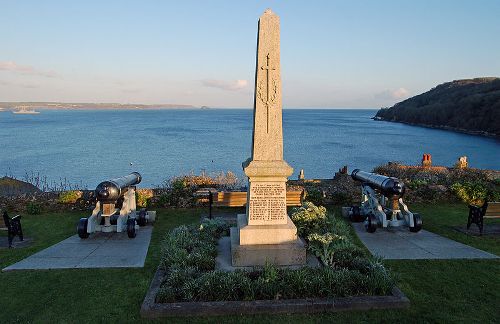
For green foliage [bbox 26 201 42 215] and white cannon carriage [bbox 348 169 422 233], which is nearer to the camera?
white cannon carriage [bbox 348 169 422 233]

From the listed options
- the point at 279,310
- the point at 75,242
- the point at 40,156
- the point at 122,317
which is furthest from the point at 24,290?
the point at 40,156

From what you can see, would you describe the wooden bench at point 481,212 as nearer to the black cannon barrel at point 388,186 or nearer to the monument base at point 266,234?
the black cannon barrel at point 388,186

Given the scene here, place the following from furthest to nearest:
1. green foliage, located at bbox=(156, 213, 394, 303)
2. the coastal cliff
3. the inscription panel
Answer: the coastal cliff < the inscription panel < green foliage, located at bbox=(156, 213, 394, 303)

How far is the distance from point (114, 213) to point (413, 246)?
24.7 feet

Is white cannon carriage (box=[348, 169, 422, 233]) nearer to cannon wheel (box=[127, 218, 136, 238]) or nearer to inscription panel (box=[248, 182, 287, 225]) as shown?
inscription panel (box=[248, 182, 287, 225])

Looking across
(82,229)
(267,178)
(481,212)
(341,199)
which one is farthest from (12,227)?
(481,212)

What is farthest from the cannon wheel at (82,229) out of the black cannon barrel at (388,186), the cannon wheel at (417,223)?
the cannon wheel at (417,223)

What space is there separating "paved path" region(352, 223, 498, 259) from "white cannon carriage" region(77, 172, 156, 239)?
5.82 metres

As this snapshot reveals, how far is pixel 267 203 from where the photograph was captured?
7.61 m

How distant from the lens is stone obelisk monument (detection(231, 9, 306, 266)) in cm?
732

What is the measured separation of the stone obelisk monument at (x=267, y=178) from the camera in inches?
288

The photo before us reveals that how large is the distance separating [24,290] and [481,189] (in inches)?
553

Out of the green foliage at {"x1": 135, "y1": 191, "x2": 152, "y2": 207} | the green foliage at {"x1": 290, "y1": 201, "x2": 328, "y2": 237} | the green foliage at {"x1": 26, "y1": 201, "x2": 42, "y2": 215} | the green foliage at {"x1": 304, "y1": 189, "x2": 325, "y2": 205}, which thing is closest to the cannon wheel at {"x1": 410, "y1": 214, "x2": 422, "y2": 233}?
the green foliage at {"x1": 290, "y1": 201, "x2": 328, "y2": 237}

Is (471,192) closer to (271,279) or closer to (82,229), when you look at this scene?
(271,279)
